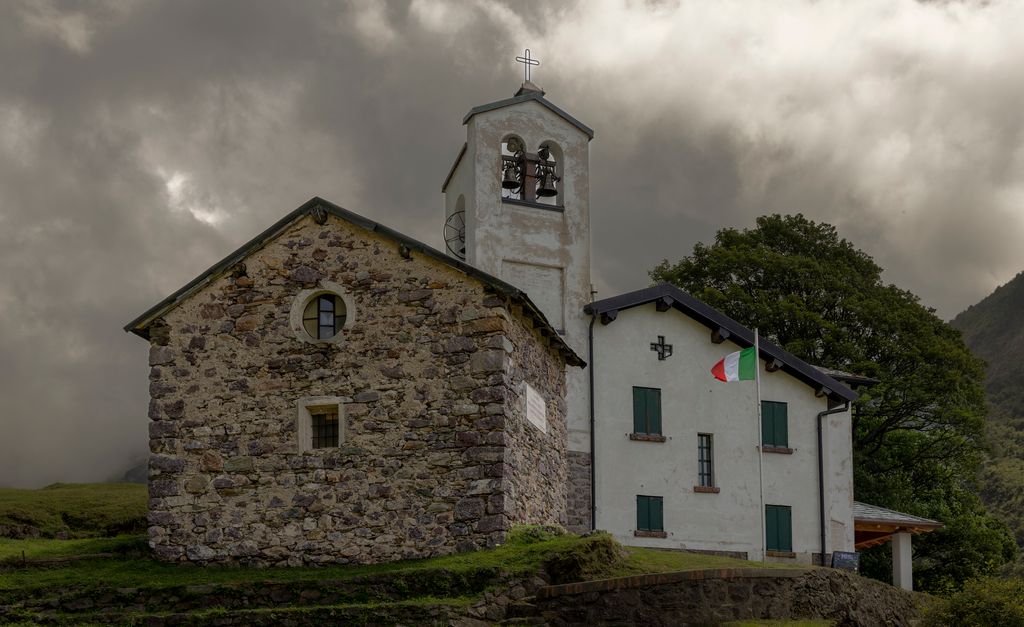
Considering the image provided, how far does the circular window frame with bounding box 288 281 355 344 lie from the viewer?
83.0ft

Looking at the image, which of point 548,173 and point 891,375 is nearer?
point 548,173

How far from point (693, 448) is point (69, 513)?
14983 mm

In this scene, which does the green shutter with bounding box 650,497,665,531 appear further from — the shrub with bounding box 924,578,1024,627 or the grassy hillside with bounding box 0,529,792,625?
the shrub with bounding box 924,578,1024,627

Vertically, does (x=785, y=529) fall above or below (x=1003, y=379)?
below

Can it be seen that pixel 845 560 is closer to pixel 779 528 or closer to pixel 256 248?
pixel 779 528

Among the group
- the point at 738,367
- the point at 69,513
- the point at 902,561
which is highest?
the point at 738,367

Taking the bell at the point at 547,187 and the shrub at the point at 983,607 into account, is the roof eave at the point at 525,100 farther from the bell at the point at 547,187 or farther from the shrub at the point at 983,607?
the shrub at the point at 983,607

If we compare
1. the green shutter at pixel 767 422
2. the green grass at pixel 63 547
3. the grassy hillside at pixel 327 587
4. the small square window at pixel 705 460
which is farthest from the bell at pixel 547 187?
the green grass at pixel 63 547

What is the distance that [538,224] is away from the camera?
1390 inches

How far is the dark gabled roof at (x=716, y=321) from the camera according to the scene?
3462 centimetres

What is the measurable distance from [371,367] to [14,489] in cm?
1156

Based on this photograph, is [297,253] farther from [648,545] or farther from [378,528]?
[648,545]

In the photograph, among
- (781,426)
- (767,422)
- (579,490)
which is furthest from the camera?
(781,426)

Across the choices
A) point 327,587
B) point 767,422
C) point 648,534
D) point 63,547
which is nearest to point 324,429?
point 327,587
